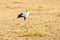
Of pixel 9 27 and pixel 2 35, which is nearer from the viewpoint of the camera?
pixel 2 35

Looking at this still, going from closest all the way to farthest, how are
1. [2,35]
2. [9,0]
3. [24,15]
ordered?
[2,35] < [24,15] < [9,0]

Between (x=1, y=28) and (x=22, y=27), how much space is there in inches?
47.1

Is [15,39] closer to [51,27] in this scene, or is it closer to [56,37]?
[56,37]

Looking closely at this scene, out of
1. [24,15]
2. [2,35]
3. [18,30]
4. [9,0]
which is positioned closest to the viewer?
[2,35]

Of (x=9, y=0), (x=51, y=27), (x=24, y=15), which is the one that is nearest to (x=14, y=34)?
(x=51, y=27)

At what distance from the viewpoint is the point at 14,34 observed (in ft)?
46.0

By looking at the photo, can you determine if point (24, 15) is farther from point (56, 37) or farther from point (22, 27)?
point (56, 37)

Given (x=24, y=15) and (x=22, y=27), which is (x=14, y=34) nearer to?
(x=22, y=27)

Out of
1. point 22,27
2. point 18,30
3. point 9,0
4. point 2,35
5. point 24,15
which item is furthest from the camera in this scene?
point 9,0

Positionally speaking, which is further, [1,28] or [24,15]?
[24,15]

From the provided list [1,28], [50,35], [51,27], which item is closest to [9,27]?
[1,28]

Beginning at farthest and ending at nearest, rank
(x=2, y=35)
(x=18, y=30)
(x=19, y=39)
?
(x=18, y=30) < (x=2, y=35) < (x=19, y=39)

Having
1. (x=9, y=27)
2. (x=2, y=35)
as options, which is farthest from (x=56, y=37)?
(x=9, y=27)

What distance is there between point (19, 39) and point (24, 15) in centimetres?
582
